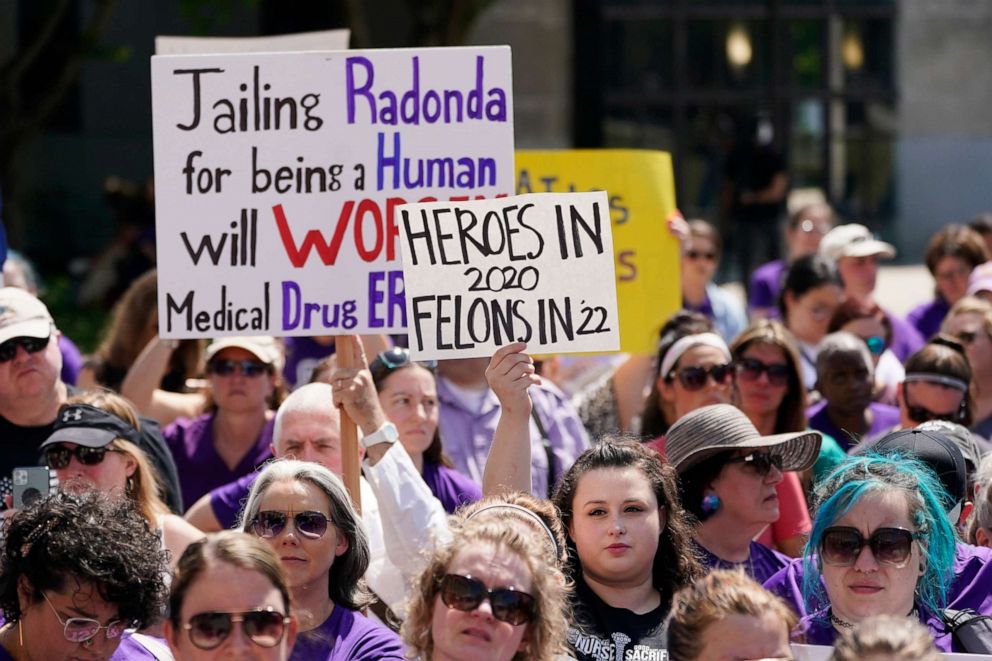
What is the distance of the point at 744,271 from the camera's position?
52.7 feet

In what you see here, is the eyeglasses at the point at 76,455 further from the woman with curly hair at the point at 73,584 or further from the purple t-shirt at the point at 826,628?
the purple t-shirt at the point at 826,628

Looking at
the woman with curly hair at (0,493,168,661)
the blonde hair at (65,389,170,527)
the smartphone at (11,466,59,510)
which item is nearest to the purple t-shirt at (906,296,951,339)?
the blonde hair at (65,389,170,527)

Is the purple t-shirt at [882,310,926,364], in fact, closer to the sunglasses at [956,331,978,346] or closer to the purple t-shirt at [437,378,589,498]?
the sunglasses at [956,331,978,346]

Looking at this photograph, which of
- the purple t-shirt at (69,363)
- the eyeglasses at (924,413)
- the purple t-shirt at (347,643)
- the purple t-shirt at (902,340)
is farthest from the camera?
the purple t-shirt at (902,340)

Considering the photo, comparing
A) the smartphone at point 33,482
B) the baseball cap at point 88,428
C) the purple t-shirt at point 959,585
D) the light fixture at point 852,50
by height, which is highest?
the light fixture at point 852,50

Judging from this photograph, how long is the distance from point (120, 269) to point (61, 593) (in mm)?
10087

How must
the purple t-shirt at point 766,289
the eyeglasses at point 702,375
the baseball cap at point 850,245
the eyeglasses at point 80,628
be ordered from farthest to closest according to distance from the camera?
the purple t-shirt at point 766,289 → the baseball cap at point 850,245 → the eyeglasses at point 702,375 → the eyeglasses at point 80,628

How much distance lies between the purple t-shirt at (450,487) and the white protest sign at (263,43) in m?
1.85

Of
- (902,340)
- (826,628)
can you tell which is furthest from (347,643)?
(902,340)

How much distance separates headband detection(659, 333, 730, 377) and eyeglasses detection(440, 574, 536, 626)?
111 inches

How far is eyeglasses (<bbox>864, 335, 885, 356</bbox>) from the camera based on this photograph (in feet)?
25.7

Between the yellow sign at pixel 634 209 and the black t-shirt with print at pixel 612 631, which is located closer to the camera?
the black t-shirt with print at pixel 612 631

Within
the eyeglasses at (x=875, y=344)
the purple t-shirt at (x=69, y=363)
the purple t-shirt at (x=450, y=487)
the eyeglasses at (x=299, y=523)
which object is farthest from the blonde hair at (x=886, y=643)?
the purple t-shirt at (x=69, y=363)

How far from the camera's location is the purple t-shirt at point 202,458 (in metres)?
6.44
